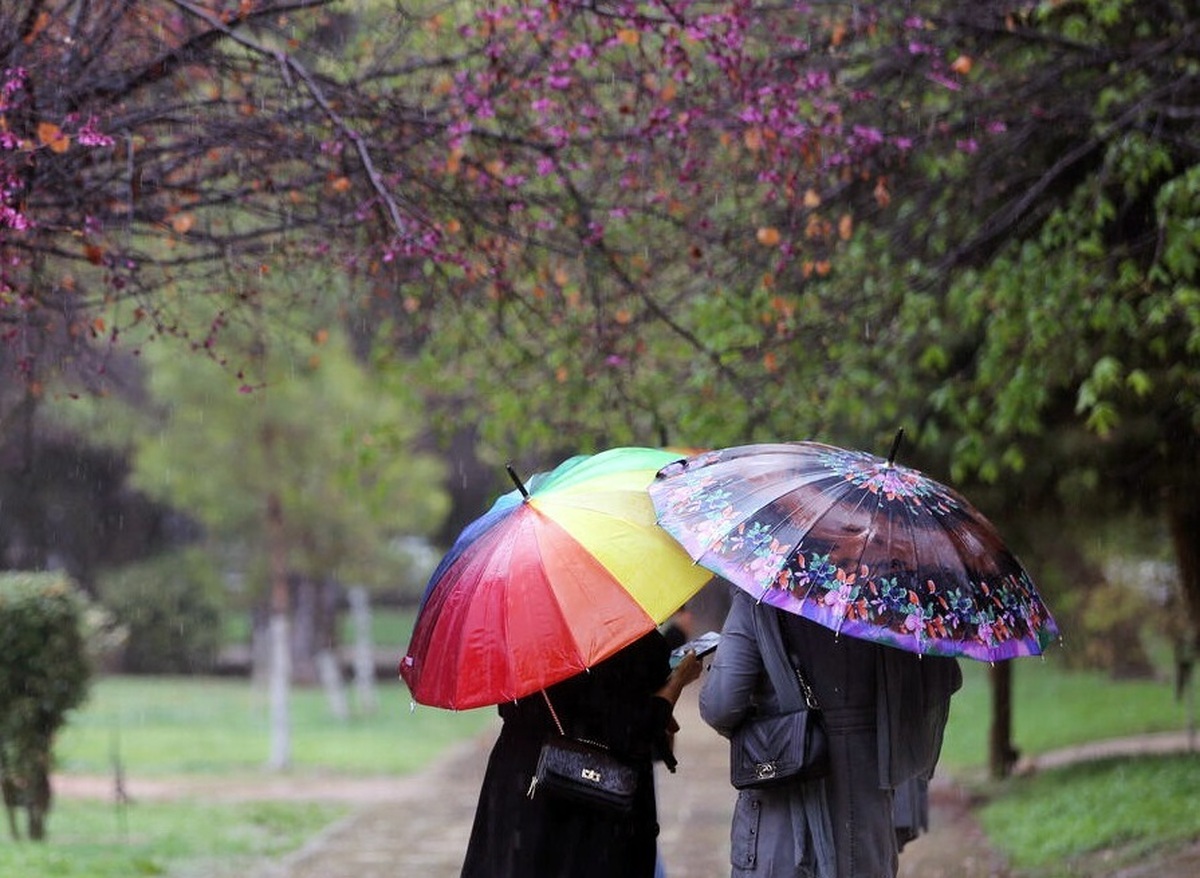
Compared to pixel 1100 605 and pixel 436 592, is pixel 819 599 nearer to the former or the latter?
pixel 436 592

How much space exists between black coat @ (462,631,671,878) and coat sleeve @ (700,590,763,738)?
312mm

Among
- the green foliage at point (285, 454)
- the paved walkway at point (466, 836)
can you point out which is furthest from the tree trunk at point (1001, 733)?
the green foliage at point (285, 454)

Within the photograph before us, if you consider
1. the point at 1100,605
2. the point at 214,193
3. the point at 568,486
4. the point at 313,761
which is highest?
the point at 214,193

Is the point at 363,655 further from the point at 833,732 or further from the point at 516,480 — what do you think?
the point at 833,732

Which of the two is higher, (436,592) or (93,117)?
(93,117)

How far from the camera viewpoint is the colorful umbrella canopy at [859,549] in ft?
14.8

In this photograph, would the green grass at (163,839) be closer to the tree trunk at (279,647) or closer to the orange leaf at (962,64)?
the tree trunk at (279,647)

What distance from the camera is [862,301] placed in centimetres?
984

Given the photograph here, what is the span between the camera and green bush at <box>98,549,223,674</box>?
109ft

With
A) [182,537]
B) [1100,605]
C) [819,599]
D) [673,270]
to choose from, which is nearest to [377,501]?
[673,270]

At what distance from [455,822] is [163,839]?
2713 millimetres

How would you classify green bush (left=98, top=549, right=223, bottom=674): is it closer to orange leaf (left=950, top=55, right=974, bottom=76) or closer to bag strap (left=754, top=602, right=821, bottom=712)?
orange leaf (left=950, top=55, right=974, bottom=76)

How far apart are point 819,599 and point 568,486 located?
1084 mm

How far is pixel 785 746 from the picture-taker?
15.8 feet
